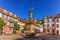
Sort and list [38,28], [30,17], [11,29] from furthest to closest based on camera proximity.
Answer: [38,28], [11,29], [30,17]

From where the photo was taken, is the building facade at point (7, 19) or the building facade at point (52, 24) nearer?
the building facade at point (7, 19)

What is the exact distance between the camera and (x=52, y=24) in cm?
2508

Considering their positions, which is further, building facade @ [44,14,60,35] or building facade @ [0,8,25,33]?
building facade @ [44,14,60,35]

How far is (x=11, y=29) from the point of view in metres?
22.4

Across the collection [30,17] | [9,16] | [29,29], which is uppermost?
[9,16]

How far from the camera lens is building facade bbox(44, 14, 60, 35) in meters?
24.5

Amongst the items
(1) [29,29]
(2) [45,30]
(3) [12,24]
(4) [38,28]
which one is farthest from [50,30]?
(1) [29,29]

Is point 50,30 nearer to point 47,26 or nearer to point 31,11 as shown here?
point 47,26

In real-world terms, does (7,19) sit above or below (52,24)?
above

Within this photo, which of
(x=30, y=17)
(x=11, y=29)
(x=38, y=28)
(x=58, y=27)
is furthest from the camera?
(x=38, y=28)

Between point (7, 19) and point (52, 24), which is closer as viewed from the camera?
point (7, 19)

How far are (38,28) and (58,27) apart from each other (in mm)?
4747

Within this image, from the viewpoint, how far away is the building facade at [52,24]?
24491 mm

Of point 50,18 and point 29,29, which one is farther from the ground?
point 50,18
